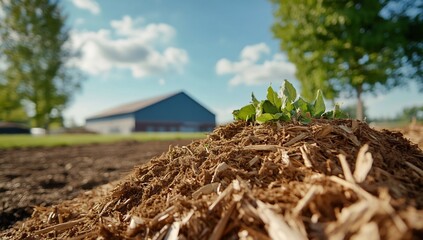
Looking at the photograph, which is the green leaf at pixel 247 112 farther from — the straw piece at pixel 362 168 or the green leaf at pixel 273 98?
the straw piece at pixel 362 168

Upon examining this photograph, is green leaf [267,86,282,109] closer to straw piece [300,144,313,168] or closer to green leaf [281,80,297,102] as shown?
green leaf [281,80,297,102]

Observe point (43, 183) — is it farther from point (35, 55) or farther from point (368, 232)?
point (35, 55)

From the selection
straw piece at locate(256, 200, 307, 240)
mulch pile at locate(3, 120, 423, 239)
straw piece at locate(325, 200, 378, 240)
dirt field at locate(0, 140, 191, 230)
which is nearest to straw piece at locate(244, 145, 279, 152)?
mulch pile at locate(3, 120, 423, 239)

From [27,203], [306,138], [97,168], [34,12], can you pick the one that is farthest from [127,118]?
[306,138]

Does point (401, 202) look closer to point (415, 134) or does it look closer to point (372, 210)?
point (372, 210)

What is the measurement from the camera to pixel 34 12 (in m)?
24.5

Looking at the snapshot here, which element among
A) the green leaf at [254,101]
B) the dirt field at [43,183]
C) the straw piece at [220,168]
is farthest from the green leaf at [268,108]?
the dirt field at [43,183]

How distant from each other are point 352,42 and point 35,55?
85.0 ft

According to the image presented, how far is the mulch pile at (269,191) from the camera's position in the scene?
1006 millimetres

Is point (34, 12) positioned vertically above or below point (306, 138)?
above

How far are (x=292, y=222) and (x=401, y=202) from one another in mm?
412

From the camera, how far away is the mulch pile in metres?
1.01

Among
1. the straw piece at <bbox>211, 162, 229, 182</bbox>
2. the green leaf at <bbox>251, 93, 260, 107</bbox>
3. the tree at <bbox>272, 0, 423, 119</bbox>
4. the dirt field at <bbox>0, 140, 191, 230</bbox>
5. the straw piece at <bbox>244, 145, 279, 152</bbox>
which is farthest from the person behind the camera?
the tree at <bbox>272, 0, 423, 119</bbox>

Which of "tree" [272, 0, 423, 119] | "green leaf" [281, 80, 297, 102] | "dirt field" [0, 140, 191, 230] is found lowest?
"dirt field" [0, 140, 191, 230]
